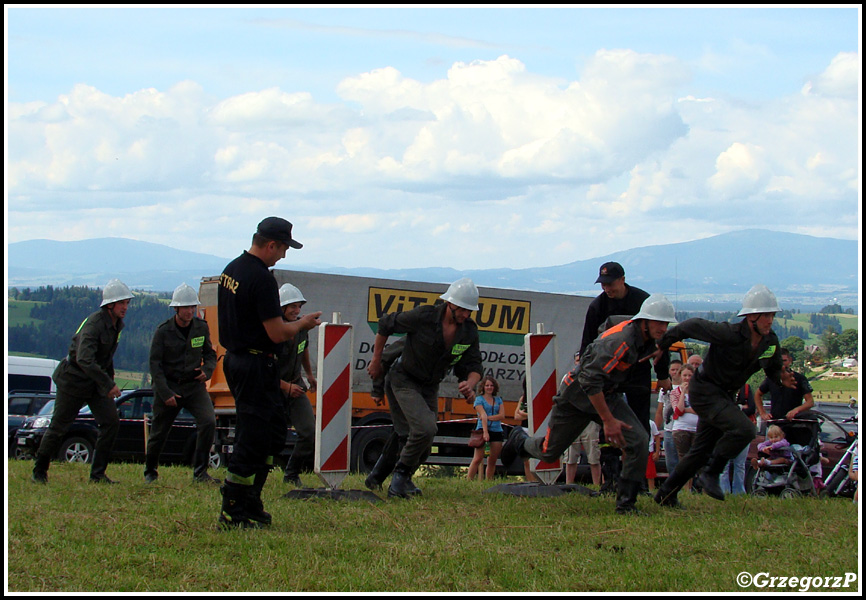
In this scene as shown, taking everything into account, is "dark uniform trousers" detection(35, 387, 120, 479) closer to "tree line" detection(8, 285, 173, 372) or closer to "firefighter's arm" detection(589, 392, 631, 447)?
"firefighter's arm" detection(589, 392, 631, 447)

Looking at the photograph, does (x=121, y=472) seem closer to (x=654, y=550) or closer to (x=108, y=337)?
(x=108, y=337)

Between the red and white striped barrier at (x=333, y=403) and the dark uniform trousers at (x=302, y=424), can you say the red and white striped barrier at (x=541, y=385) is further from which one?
the dark uniform trousers at (x=302, y=424)

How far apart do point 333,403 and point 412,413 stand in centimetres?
83

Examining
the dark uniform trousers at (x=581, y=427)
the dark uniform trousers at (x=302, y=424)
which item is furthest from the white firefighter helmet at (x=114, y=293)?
the dark uniform trousers at (x=581, y=427)

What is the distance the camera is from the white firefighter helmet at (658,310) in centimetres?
759

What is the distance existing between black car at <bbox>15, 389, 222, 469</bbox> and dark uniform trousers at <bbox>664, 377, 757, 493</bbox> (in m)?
9.49

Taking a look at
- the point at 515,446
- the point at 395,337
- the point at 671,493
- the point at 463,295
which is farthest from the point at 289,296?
the point at 395,337

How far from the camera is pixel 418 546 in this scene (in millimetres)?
5883

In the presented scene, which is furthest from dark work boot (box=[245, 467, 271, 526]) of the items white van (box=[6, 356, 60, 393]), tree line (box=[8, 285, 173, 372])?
tree line (box=[8, 285, 173, 372])

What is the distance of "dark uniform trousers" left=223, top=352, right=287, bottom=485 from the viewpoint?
21.5 feet

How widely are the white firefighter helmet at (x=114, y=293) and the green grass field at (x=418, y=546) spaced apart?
2204mm

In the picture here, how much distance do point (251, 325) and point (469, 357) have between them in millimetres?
2715

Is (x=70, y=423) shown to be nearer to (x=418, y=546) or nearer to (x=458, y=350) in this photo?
(x=458, y=350)

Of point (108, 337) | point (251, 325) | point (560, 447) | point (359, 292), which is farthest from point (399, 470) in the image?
point (359, 292)
